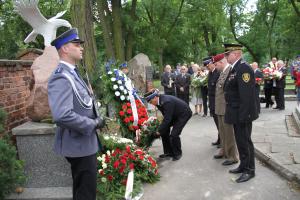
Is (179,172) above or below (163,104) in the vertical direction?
below

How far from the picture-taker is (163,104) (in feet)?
21.7

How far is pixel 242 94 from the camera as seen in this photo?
5156mm

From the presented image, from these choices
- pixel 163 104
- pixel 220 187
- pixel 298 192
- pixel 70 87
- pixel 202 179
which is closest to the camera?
pixel 70 87

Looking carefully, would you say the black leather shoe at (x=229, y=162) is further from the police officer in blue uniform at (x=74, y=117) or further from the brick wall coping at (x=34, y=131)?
the police officer in blue uniform at (x=74, y=117)

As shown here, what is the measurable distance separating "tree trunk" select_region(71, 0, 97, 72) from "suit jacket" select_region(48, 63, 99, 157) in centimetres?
491

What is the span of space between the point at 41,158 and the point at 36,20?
2.26 meters

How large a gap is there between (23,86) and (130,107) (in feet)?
6.72

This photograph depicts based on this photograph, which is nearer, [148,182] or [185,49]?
[148,182]

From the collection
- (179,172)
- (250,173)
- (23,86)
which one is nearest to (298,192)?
(250,173)

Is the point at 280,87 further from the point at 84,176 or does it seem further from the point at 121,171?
the point at 84,176

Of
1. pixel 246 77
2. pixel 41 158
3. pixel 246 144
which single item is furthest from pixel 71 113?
pixel 246 144

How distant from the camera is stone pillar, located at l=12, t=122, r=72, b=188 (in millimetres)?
4793

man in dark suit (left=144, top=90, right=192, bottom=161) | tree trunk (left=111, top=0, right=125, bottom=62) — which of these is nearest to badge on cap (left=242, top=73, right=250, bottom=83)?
man in dark suit (left=144, top=90, right=192, bottom=161)

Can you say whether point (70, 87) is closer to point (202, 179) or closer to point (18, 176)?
point (18, 176)
